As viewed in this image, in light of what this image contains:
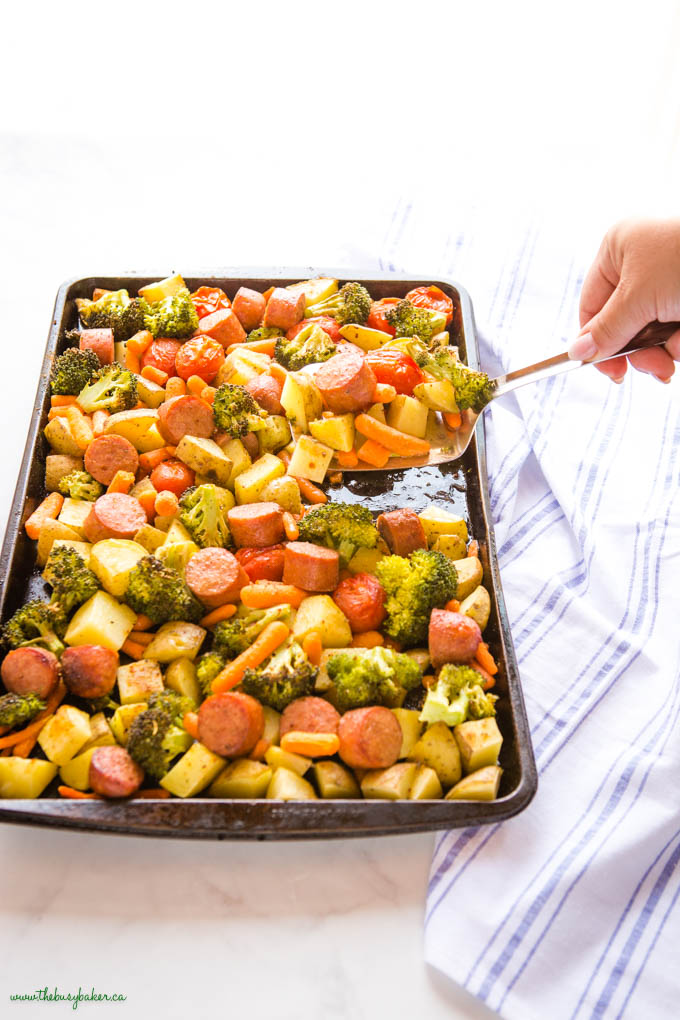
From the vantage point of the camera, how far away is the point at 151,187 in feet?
13.5

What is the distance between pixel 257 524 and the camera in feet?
8.17

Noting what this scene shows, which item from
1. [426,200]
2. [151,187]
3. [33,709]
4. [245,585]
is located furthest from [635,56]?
[33,709]

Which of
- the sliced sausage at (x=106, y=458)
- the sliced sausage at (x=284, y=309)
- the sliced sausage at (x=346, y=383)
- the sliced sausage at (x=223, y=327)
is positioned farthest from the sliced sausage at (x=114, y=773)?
the sliced sausage at (x=284, y=309)

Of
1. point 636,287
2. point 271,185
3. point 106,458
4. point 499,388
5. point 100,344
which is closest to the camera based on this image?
point 636,287

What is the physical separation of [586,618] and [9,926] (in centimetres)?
162

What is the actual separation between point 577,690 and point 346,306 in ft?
4.80

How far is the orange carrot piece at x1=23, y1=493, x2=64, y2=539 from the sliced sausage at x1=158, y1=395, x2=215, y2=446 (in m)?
0.37

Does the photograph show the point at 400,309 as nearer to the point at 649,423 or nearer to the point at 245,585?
the point at 649,423

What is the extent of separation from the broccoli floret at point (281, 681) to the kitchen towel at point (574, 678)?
1.60 feet

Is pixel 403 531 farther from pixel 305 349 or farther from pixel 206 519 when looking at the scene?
pixel 305 349

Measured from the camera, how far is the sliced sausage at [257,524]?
2492mm

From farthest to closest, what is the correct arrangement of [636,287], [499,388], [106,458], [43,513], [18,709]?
[499,388], [106,458], [43,513], [636,287], [18,709]

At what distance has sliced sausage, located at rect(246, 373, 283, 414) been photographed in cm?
285

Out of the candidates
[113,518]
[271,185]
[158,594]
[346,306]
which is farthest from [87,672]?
[271,185]
